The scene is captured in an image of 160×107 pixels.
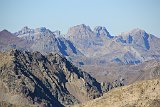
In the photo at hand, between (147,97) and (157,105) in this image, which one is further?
(147,97)

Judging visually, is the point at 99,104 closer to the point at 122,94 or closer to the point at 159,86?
the point at 122,94

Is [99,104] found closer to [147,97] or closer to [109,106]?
[109,106]

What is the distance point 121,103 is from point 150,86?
17.5 m

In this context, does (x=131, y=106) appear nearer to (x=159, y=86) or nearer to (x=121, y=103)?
(x=121, y=103)

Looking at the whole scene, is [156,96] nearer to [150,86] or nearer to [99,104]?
[150,86]

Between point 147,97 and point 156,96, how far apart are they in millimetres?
3903

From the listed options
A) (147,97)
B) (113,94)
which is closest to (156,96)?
(147,97)

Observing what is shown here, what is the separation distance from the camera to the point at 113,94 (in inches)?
7849

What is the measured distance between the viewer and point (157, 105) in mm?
179250

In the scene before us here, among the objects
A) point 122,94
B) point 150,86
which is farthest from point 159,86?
point 122,94

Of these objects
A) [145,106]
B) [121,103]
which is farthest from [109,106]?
[145,106]

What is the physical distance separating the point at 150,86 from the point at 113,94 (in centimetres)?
1679

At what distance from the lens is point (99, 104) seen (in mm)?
199500

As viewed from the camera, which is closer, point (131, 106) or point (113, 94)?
point (131, 106)
